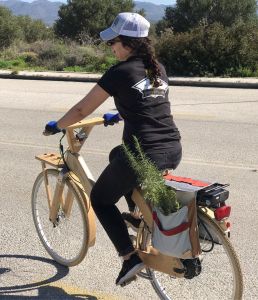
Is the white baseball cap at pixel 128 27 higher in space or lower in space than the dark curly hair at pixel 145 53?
higher

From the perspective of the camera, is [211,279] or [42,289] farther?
[42,289]

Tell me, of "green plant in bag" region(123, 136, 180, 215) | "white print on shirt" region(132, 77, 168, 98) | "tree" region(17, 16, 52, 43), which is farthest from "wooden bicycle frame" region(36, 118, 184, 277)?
"tree" region(17, 16, 52, 43)

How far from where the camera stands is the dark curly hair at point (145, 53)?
3.39m

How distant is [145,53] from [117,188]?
2.96 ft

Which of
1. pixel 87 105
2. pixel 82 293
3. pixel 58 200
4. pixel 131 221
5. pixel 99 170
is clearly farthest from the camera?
pixel 99 170

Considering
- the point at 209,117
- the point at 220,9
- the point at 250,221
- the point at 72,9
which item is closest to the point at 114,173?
the point at 250,221

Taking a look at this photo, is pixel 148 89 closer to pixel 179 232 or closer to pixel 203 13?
pixel 179 232

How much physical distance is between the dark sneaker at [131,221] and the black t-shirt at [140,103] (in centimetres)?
59

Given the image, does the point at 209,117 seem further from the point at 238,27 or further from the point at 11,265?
the point at 238,27

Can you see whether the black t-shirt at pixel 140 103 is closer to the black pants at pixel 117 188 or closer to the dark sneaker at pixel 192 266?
the black pants at pixel 117 188

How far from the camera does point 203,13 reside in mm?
46156

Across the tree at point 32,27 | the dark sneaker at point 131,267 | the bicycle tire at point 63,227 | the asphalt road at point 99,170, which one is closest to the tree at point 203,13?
the tree at point 32,27

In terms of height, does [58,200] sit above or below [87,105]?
below

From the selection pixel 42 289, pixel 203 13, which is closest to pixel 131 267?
pixel 42 289
